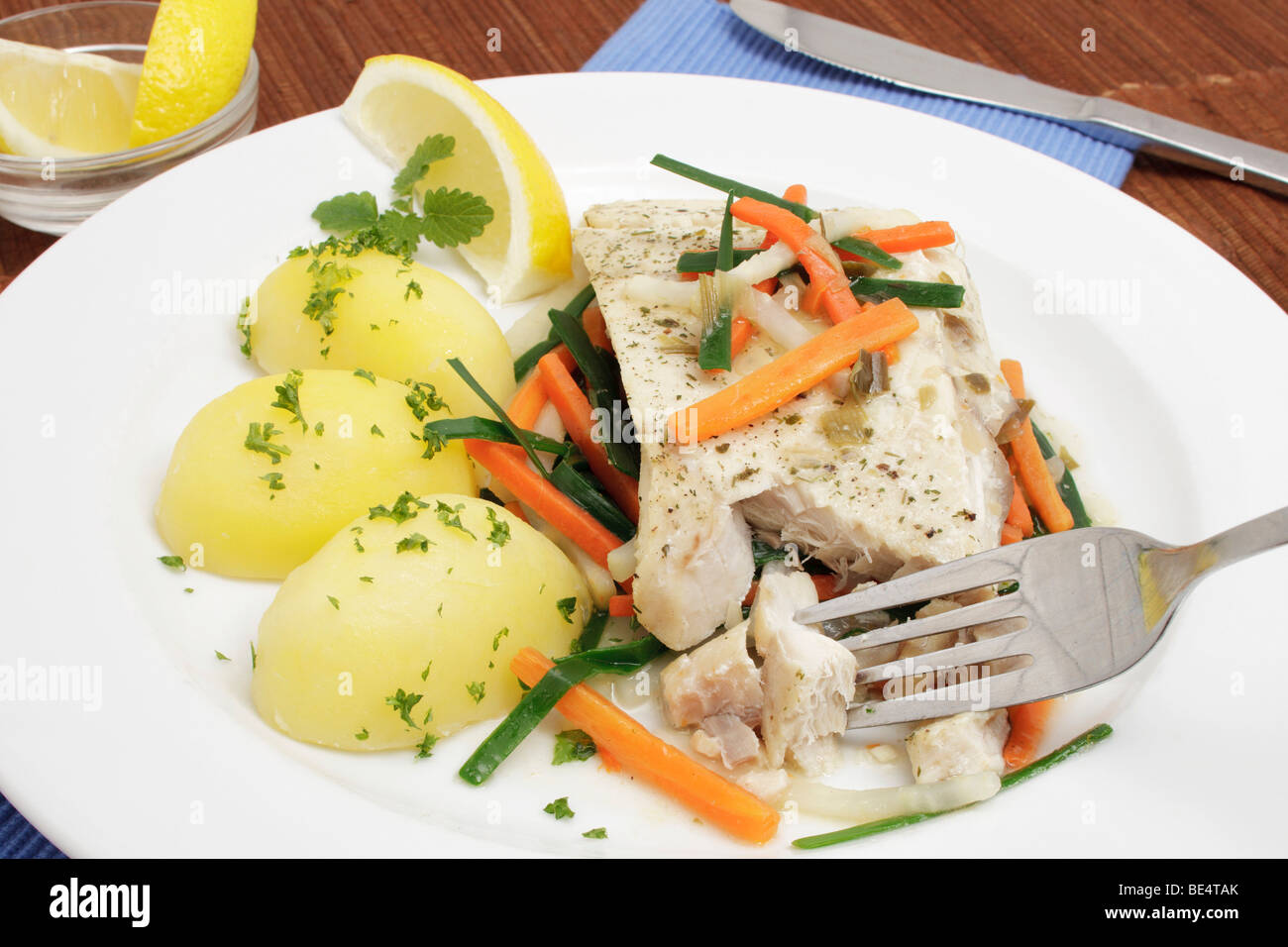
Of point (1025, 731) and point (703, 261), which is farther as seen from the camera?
point (703, 261)

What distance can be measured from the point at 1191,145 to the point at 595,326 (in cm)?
295

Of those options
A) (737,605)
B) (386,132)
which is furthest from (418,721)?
(386,132)

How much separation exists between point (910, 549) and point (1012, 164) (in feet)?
7.64

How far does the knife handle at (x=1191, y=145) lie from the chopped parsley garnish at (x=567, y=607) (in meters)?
3.55

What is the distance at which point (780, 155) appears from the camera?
461 cm

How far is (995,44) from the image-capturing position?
19.3ft

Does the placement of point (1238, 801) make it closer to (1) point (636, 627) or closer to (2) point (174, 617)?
(1) point (636, 627)

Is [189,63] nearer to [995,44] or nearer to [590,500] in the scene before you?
[590,500]

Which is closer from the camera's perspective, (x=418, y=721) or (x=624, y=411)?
(x=418, y=721)

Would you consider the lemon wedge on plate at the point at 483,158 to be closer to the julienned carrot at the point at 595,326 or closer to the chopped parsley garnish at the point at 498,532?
the julienned carrot at the point at 595,326

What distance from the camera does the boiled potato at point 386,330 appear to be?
3572mm

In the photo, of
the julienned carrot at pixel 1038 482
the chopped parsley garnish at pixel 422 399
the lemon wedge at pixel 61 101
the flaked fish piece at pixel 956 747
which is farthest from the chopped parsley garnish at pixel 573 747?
the lemon wedge at pixel 61 101

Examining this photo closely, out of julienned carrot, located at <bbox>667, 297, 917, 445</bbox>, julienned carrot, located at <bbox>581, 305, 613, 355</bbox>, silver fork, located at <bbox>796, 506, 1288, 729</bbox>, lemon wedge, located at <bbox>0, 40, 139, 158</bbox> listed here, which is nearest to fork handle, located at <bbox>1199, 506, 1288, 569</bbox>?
silver fork, located at <bbox>796, 506, 1288, 729</bbox>

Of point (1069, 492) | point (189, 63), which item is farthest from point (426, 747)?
point (189, 63)
